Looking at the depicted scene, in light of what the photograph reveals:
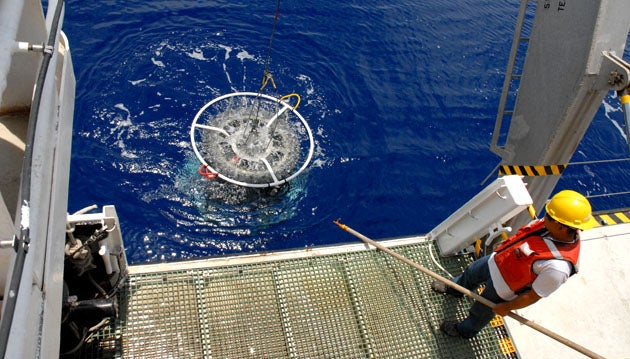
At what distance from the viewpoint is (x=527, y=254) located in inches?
175

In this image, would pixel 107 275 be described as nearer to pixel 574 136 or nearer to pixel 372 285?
pixel 372 285

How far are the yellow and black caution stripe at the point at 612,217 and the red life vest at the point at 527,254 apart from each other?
3162 mm

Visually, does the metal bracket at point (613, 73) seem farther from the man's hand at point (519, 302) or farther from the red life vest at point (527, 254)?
the man's hand at point (519, 302)

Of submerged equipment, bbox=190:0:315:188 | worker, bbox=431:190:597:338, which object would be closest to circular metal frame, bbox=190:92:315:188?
submerged equipment, bbox=190:0:315:188

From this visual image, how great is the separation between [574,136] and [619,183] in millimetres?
5852

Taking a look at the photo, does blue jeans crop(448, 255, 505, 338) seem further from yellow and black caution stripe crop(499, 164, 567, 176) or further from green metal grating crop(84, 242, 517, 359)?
yellow and black caution stripe crop(499, 164, 567, 176)

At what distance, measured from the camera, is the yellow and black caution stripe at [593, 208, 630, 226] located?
7246 millimetres

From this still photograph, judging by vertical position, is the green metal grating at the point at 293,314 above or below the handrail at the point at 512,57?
below

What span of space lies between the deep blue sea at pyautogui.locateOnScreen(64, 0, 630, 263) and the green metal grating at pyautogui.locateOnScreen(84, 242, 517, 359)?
2555 mm

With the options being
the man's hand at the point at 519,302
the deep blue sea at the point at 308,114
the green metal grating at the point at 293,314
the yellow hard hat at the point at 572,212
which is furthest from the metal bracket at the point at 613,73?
the deep blue sea at the point at 308,114

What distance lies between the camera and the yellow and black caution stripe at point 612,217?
23.8ft

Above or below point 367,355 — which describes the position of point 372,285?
above

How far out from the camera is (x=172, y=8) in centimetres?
1137

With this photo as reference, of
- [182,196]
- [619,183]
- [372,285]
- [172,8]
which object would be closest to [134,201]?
[182,196]
